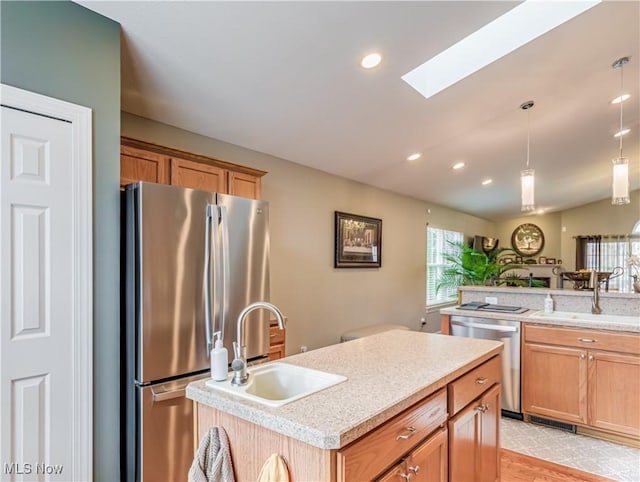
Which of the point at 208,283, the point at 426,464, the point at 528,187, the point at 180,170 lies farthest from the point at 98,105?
the point at 528,187

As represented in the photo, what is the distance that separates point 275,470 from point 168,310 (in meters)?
1.21

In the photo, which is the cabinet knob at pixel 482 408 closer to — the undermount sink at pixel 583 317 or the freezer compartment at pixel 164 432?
the freezer compartment at pixel 164 432

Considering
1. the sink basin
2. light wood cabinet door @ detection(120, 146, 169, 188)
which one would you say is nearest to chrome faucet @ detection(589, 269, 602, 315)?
the sink basin

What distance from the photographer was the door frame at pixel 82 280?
177 centimetres

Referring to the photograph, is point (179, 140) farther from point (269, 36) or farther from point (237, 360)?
point (237, 360)

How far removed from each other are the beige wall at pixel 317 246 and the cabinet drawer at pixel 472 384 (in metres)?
2.15

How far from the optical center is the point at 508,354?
3.30 metres

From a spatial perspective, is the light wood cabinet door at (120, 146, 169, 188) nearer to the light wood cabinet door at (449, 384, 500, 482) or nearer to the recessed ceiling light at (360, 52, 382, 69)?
the recessed ceiling light at (360, 52, 382, 69)

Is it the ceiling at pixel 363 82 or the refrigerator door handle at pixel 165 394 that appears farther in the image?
the ceiling at pixel 363 82

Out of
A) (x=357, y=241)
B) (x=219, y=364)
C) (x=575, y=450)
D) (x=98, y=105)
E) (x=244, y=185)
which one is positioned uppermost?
(x=98, y=105)

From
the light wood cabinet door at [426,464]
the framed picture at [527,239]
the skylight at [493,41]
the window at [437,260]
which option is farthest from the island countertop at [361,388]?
the framed picture at [527,239]

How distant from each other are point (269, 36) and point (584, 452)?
3.60 metres

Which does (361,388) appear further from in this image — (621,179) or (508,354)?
(621,179)

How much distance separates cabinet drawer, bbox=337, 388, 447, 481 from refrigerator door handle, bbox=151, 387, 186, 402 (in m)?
1.29
